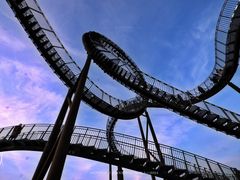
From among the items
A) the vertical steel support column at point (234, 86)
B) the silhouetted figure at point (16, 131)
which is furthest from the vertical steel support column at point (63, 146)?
the vertical steel support column at point (234, 86)

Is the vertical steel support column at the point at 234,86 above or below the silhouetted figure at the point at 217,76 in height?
below

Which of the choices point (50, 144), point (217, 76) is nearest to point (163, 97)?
point (217, 76)

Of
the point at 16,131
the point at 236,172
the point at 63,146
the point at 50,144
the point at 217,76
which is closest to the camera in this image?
the point at 63,146

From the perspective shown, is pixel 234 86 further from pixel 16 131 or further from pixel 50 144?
pixel 16 131

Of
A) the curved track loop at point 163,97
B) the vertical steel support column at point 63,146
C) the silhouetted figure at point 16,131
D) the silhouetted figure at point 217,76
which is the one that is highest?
the silhouetted figure at point 217,76

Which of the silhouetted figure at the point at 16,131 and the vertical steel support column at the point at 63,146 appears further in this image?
the silhouetted figure at the point at 16,131

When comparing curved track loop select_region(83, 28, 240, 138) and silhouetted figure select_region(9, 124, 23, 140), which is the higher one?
curved track loop select_region(83, 28, 240, 138)

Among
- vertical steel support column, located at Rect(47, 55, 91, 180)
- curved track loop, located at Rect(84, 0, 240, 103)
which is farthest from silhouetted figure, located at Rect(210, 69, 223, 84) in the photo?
vertical steel support column, located at Rect(47, 55, 91, 180)

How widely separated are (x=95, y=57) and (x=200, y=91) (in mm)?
8045

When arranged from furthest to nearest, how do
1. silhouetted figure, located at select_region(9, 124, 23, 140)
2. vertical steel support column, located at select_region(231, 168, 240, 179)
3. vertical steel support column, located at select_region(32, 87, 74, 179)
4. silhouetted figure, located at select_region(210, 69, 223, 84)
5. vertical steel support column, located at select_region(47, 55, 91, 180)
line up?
silhouetted figure, located at select_region(210, 69, 223, 84), silhouetted figure, located at select_region(9, 124, 23, 140), vertical steel support column, located at select_region(231, 168, 240, 179), vertical steel support column, located at select_region(32, 87, 74, 179), vertical steel support column, located at select_region(47, 55, 91, 180)

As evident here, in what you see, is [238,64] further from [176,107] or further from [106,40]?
[106,40]

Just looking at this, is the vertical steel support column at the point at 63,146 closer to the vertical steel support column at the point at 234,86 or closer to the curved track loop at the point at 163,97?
the curved track loop at the point at 163,97

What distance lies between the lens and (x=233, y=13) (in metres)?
11.2

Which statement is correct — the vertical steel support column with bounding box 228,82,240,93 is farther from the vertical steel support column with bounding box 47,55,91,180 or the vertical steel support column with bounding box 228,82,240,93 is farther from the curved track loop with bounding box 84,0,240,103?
the vertical steel support column with bounding box 47,55,91,180
